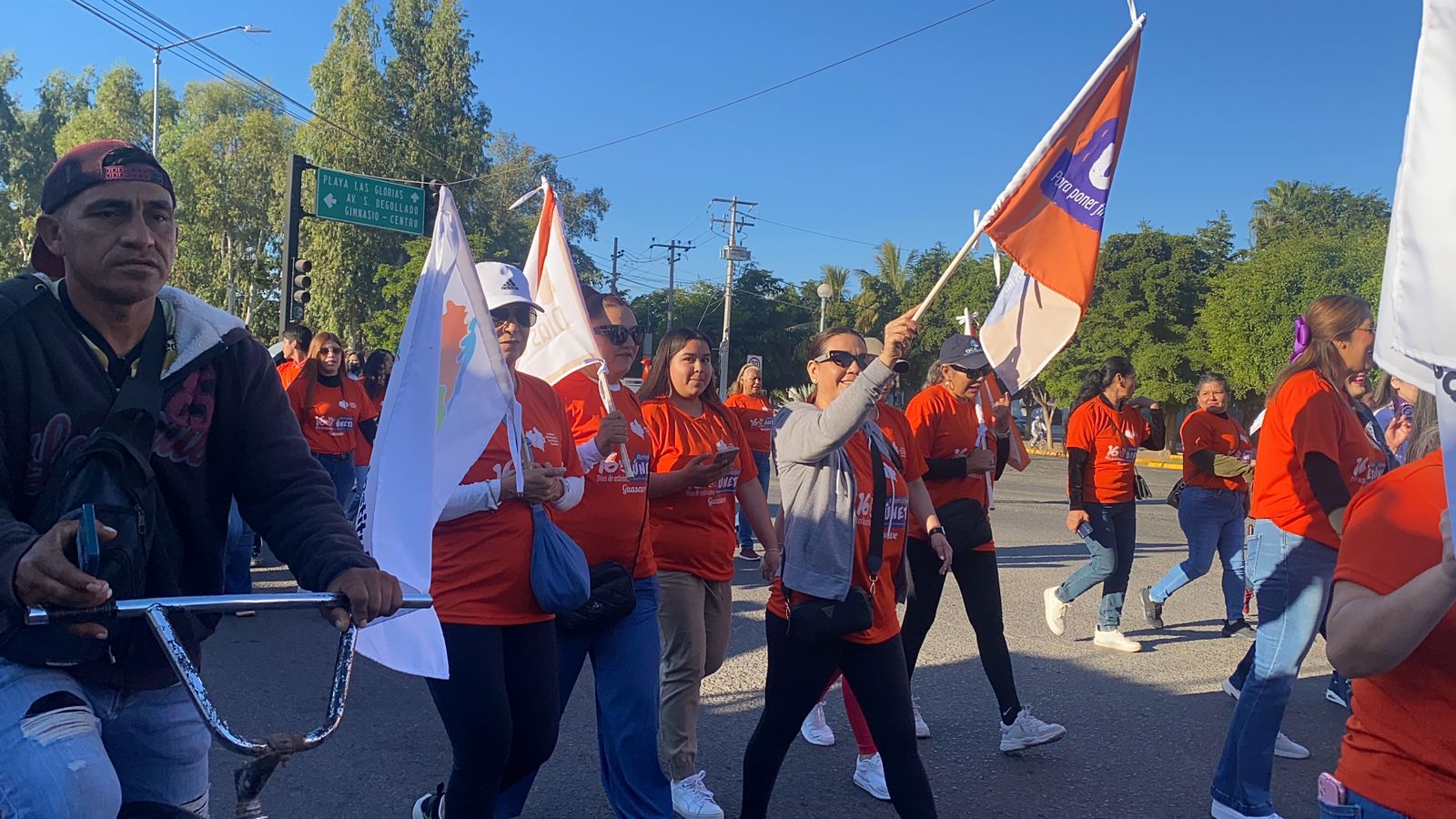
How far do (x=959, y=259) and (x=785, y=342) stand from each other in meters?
52.9

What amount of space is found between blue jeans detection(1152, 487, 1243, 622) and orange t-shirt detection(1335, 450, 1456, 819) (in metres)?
5.83

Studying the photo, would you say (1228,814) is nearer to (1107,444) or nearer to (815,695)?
(815,695)

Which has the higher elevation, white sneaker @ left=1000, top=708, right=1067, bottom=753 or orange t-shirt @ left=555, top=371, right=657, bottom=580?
orange t-shirt @ left=555, top=371, right=657, bottom=580

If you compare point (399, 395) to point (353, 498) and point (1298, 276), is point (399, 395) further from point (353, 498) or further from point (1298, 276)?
point (1298, 276)

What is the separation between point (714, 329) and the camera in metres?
64.0

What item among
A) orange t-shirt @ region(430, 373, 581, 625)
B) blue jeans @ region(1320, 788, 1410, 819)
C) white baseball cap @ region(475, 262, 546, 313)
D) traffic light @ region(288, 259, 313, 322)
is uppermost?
traffic light @ region(288, 259, 313, 322)

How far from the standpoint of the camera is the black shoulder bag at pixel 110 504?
6.33ft

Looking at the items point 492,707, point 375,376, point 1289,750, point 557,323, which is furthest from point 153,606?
point 375,376

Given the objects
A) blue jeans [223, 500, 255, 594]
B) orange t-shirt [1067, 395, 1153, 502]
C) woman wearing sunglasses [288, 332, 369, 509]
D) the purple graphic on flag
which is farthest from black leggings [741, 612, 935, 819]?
woman wearing sunglasses [288, 332, 369, 509]

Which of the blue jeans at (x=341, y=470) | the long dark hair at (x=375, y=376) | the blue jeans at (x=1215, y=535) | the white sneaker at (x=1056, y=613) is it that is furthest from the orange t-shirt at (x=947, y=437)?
the long dark hair at (x=375, y=376)

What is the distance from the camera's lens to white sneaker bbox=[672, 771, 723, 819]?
4.29m

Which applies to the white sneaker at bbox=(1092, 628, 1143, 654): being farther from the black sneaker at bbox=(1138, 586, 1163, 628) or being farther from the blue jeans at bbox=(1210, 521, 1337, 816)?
the blue jeans at bbox=(1210, 521, 1337, 816)

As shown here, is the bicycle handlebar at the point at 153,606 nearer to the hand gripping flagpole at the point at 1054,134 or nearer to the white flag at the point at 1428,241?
the white flag at the point at 1428,241

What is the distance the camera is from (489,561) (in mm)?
3371
